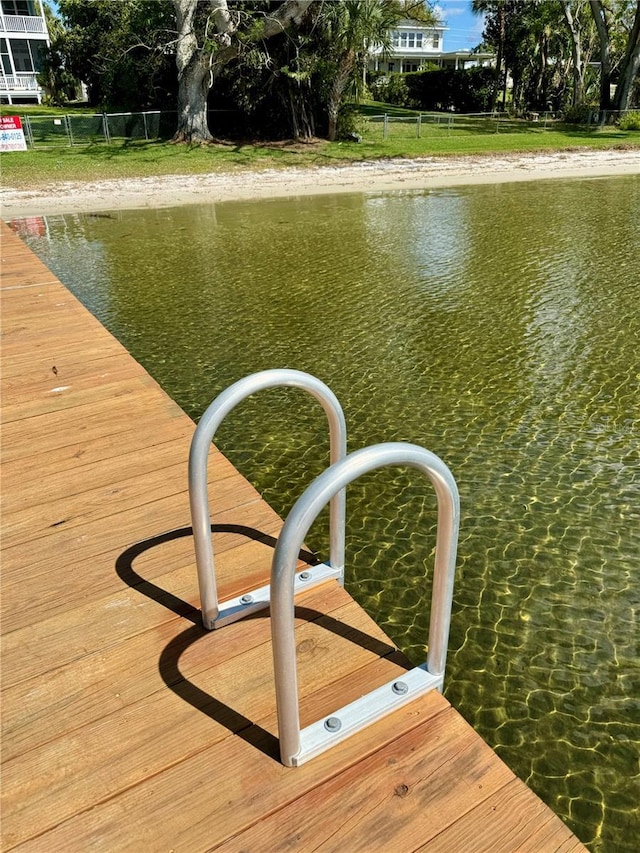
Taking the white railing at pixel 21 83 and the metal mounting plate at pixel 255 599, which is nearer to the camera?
the metal mounting plate at pixel 255 599

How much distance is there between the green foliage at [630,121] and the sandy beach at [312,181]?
7847mm

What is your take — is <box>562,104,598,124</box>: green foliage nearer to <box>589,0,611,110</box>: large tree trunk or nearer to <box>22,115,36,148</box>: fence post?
<box>589,0,611,110</box>: large tree trunk

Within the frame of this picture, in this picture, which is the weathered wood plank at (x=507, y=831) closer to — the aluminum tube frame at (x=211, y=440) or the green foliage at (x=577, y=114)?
the aluminum tube frame at (x=211, y=440)

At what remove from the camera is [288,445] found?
549 cm

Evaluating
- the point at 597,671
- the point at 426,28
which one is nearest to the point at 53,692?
the point at 597,671

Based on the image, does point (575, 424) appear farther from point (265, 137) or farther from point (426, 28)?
point (426, 28)

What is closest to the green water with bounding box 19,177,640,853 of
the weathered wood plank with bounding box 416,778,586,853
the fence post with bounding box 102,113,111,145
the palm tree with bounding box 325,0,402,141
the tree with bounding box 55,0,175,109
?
the weathered wood plank with bounding box 416,778,586,853

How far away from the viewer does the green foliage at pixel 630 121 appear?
3322 centimetres

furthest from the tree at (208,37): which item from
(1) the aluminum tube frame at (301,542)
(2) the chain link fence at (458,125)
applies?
(1) the aluminum tube frame at (301,542)

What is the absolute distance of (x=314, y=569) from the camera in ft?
10.0

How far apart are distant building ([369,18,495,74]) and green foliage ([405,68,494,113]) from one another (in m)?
19.2

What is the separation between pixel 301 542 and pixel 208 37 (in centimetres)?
2695

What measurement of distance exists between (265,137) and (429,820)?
30552 millimetres

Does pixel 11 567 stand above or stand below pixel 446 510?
below
